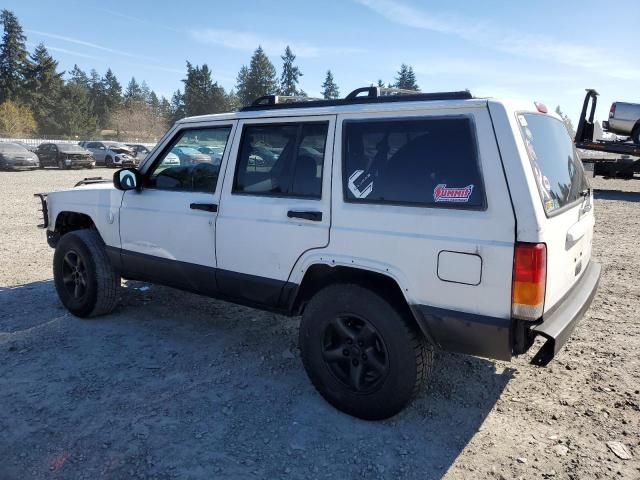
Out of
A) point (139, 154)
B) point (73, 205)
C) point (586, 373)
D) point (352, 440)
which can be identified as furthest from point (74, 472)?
point (139, 154)

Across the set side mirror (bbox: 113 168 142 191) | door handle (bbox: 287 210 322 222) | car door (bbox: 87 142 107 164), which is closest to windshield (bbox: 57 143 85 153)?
car door (bbox: 87 142 107 164)

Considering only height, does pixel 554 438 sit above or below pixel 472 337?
below

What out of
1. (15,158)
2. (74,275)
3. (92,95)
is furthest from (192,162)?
(92,95)

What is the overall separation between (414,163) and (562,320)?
124 centimetres

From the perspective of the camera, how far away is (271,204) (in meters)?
3.38

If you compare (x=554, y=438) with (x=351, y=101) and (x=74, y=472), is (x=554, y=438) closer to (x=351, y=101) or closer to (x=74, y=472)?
(x=351, y=101)

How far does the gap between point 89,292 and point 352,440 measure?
3.08 metres

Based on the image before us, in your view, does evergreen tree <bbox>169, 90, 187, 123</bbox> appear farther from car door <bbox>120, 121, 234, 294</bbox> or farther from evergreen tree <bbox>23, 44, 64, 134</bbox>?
car door <bbox>120, 121, 234, 294</bbox>

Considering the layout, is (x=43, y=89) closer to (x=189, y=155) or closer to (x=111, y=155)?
(x=111, y=155)

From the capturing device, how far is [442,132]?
8.96ft

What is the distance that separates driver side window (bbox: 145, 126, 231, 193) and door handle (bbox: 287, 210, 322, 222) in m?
0.86

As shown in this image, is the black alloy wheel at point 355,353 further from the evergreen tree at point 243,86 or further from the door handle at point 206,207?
the evergreen tree at point 243,86

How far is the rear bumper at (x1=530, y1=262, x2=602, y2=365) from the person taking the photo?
8.39 feet

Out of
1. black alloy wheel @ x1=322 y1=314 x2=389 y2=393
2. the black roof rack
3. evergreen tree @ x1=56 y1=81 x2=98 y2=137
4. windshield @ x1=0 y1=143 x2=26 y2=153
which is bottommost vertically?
black alloy wheel @ x1=322 y1=314 x2=389 y2=393
